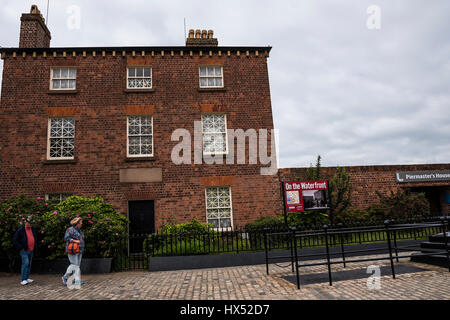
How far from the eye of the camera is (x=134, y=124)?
1354cm

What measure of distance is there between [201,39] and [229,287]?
1265 cm

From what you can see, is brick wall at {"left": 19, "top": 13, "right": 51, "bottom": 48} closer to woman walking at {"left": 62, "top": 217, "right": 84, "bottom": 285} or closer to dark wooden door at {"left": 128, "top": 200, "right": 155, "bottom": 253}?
dark wooden door at {"left": 128, "top": 200, "right": 155, "bottom": 253}

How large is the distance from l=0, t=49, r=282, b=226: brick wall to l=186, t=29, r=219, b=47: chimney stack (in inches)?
44.4

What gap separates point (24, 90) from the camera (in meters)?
13.3

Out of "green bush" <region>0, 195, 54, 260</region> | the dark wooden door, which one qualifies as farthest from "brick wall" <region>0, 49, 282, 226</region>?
"green bush" <region>0, 195, 54, 260</region>

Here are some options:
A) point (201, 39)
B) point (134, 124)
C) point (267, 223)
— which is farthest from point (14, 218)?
point (201, 39)

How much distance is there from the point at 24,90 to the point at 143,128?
230 inches

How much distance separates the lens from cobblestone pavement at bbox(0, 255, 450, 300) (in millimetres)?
5590

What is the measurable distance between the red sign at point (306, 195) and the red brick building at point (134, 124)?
2.09 m

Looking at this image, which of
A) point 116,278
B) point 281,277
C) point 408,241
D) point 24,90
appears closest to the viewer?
point 281,277

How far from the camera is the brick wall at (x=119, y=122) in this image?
41.8ft

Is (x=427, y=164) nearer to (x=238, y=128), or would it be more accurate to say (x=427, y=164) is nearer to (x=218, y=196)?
(x=238, y=128)

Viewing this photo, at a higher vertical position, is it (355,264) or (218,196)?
(218,196)
